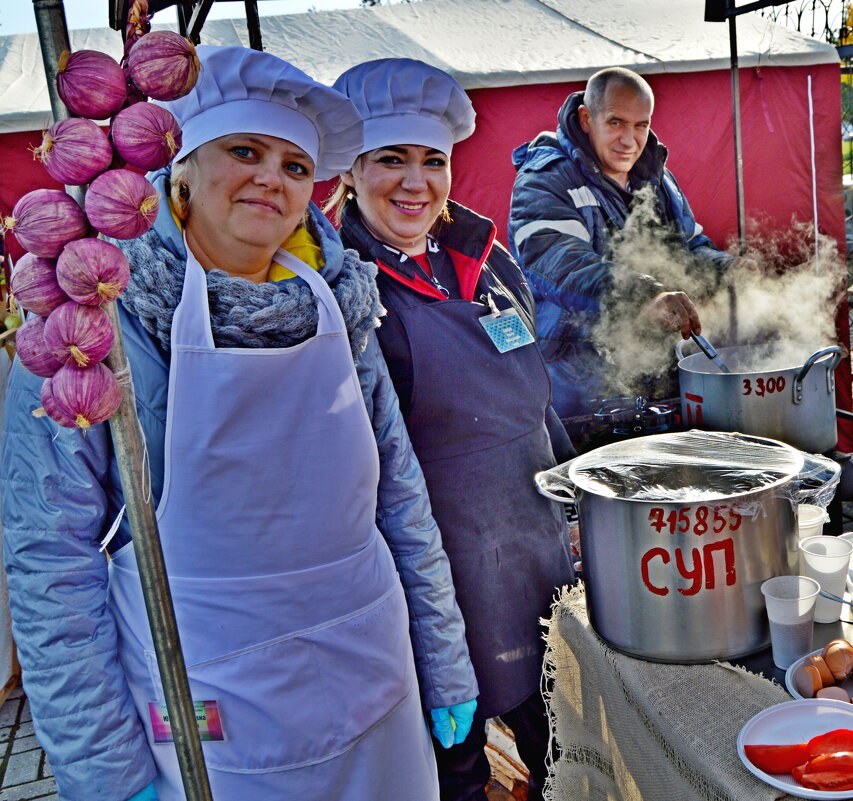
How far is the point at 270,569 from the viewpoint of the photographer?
1.54 m

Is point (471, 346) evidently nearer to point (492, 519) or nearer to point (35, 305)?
point (492, 519)

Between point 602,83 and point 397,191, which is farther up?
point 602,83

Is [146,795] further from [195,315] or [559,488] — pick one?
[559,488]

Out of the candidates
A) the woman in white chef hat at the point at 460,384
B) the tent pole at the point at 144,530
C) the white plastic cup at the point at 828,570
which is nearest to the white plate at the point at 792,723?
the white plastic cup at the point at 828,570

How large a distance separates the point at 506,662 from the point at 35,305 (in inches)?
68.5

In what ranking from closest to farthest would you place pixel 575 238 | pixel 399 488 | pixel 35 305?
pixel 35 305, pixel 399 488, pixel 575 238

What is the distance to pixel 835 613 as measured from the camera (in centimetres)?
164

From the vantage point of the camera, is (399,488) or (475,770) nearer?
(399,488)

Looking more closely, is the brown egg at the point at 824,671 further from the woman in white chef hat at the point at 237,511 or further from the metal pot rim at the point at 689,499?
the woman in white chef hat at the point at 237,511

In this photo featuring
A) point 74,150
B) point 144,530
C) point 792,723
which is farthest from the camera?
point 792,723

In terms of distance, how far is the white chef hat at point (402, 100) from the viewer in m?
2.18

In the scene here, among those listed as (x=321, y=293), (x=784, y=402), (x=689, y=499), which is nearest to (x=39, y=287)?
(x=321, y=293)

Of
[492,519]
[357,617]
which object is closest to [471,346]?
[492,519]

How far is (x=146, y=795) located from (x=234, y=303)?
0.93 metres
